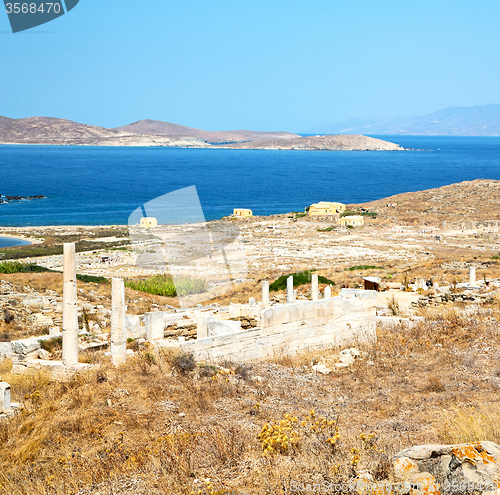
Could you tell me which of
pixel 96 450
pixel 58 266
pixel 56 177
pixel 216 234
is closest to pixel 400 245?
pixel 58 266

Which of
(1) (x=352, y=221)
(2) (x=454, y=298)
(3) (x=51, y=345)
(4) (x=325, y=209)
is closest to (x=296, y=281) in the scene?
(2) (x=454, y=298)

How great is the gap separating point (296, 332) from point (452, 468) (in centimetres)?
794

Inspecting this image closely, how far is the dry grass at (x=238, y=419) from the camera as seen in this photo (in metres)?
5.62

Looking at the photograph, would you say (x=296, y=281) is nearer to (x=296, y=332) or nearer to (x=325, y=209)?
(x=296, y=332)

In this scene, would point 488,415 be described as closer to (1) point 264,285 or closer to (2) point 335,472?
(2) point 335,472

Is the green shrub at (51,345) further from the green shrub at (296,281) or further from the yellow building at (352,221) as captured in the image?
the yellow building at (352,221)

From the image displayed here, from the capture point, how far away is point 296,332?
41.5 feet

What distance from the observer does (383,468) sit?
526cm

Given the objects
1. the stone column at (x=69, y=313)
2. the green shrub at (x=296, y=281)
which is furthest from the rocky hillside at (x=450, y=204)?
the stone column at (x=69, y=313)

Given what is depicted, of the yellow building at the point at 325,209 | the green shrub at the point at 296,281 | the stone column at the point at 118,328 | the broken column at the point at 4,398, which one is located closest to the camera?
the broken column at the point at 4,398

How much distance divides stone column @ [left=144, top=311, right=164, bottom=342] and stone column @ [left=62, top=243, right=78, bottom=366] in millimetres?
1826

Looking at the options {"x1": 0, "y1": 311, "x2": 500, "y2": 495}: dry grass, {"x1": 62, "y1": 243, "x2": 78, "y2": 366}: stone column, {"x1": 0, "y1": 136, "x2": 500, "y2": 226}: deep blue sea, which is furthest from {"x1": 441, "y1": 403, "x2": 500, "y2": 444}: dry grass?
{"x1": 0, "y1": 136, "x2": 500, "y2": 226}: deep blue sea

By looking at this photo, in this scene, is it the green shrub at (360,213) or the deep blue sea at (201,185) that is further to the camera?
the deep blue sea at (201,185)

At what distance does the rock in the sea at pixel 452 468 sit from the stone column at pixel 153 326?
7.60m
